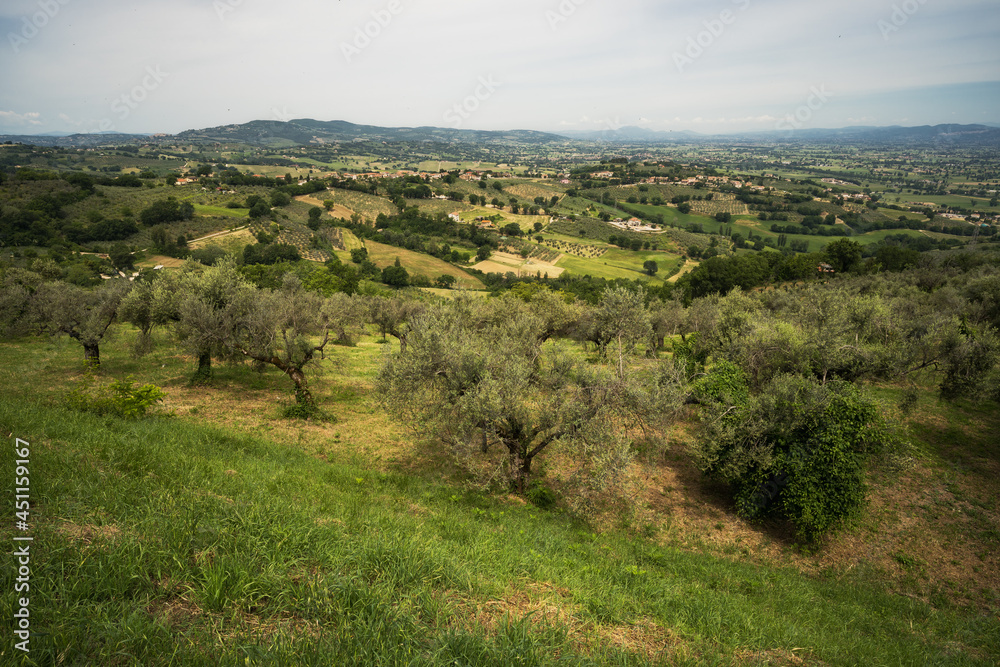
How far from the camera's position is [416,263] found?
10106 centimetres

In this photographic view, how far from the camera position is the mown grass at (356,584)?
4.41 m

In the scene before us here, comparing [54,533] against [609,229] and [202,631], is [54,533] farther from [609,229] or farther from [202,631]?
[609,229]

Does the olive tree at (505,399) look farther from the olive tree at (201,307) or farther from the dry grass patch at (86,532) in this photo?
the olive tree at (201,307)

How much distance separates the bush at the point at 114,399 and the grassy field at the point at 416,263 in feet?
241

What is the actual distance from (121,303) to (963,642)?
116 feet

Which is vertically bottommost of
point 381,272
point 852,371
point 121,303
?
point 381,272

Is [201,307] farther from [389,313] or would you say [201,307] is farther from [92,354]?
[389,313]

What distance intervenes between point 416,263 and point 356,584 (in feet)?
327

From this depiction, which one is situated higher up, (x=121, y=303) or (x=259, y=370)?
(x=121, y=303)

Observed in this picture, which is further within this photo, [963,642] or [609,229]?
[609,229]

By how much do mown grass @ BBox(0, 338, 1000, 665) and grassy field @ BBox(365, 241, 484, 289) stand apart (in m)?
78.7

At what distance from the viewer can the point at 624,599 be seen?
749 cm

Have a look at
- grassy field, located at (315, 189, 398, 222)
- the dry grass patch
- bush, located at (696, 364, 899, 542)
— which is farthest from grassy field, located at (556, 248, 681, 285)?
the dry grass patch

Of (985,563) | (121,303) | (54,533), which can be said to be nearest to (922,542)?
(985,563)
